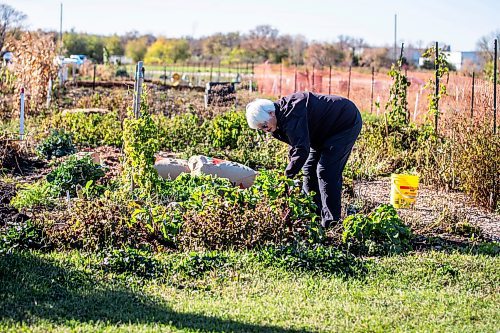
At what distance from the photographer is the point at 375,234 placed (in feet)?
23.9

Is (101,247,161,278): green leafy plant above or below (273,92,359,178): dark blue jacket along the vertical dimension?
below

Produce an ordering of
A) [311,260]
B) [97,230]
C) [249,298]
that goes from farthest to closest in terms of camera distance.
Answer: [97,230]
[311,260]
[249,298]

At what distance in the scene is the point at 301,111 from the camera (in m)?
7.16

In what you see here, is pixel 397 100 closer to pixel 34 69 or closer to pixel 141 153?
pixel 141 153

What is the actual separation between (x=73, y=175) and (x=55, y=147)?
3.07m

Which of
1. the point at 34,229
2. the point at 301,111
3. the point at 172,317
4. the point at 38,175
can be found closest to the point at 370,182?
the point at 301,111

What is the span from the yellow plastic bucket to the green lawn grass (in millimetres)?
2049

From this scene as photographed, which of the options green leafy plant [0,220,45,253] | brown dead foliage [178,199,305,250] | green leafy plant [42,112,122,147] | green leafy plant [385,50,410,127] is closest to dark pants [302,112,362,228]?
brown dead foliage [178,199,305,250]

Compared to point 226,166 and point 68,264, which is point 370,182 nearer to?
point 226,166

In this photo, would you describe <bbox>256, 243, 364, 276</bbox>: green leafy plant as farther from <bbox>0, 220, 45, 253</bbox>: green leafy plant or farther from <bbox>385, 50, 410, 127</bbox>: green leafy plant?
<bbox>385, 50, 410, 127</bbox>: green leafy plant

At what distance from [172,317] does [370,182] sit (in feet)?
19.8

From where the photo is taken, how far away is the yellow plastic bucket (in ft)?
28.9

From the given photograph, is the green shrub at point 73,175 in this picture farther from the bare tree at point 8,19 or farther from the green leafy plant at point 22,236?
the bare tree at point 8,19

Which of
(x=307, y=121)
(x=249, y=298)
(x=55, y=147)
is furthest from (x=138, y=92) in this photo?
(x=249, y=298)
